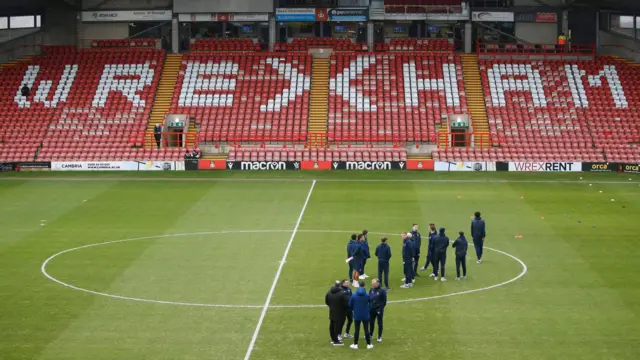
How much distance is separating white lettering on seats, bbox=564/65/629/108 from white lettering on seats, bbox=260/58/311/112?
707 inches

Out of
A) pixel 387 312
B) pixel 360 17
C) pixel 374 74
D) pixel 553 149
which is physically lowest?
pixel 387 312

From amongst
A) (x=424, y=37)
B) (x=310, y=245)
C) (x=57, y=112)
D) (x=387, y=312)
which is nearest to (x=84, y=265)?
(x=310, y=245)

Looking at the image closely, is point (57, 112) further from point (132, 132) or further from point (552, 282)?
point (552, 282)

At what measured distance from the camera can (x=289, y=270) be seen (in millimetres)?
29219

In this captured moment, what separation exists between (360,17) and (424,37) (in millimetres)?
5160

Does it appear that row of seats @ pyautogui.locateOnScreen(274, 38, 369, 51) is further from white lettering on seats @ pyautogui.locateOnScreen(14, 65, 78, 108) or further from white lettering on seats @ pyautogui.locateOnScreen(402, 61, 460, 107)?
white lettering on seats @ pyautogui.locateOnScreen(14, 65, 78, 108)

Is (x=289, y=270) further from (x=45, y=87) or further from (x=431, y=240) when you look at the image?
(x=45, y=87)

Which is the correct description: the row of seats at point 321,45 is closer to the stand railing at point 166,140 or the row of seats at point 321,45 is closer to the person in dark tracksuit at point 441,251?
the stand railing at point 166,140

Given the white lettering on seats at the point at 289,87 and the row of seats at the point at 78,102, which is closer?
the row of seats at the point at 78,102

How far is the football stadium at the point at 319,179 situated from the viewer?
23.1m

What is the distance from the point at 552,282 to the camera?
1081 inches

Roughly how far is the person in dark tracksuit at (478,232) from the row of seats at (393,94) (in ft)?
90.3

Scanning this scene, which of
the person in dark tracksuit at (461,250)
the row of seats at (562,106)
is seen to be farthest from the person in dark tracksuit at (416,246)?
the row of seats at (562,106)

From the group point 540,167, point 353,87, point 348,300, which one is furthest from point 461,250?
point 353,87
